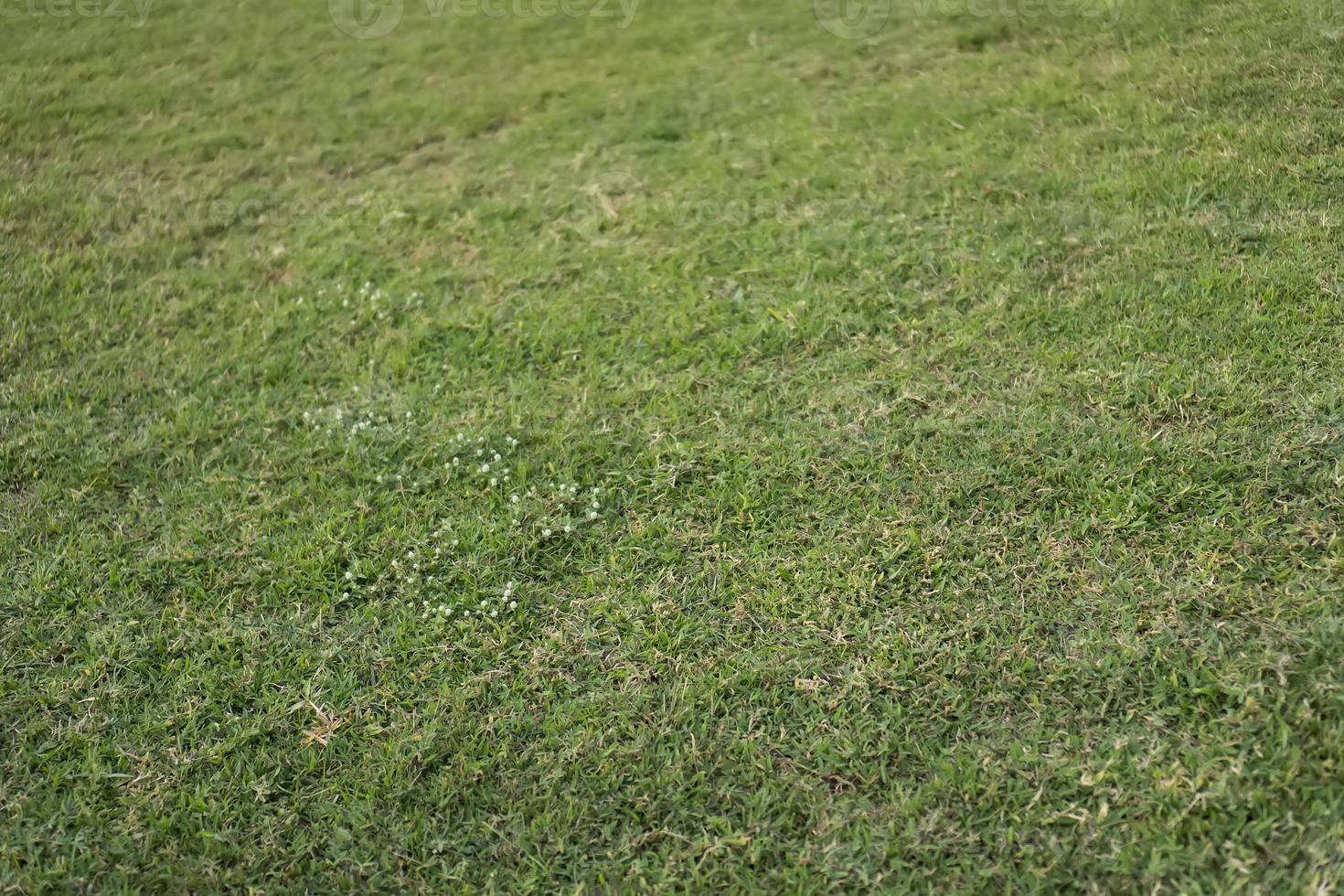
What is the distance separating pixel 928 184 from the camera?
11.0 ft

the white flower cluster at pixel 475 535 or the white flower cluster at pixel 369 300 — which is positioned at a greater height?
the white flower cluster at pixel 369 300

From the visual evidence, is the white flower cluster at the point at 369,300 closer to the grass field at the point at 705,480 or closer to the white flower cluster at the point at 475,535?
the grass field at the point at 705,480

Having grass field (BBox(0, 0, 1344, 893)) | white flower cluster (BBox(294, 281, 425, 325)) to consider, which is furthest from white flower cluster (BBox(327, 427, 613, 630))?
white flower cluster (BBox(294, 281, 425, 325))

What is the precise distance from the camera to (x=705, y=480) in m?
2.55

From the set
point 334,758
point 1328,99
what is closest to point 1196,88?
point 1328,99

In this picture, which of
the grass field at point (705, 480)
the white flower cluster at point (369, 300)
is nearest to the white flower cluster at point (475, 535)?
the grass field at point (705, 480)

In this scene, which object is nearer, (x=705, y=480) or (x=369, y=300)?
(x=705, y=480)

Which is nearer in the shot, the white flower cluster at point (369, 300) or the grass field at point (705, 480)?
the grass field at point (705, 480)

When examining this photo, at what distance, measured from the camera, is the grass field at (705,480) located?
190cm

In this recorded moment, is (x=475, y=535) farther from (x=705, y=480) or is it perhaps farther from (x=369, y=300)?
(x=369, y=300)

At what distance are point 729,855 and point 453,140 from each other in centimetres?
307

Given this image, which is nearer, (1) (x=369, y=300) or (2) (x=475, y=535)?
(2) (x=475, y=535)

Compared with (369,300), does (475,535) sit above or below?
below

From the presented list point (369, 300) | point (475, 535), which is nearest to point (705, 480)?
point (475, 535)
